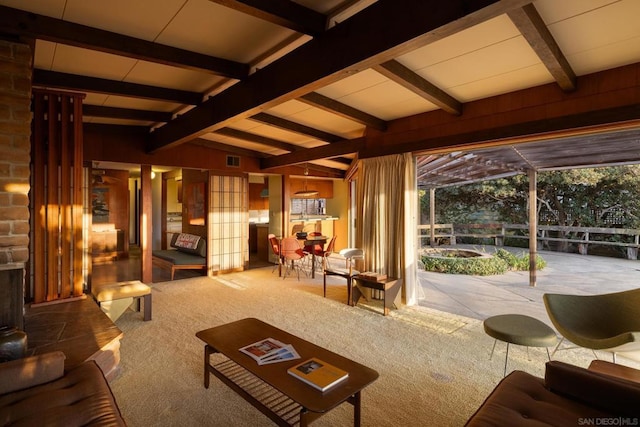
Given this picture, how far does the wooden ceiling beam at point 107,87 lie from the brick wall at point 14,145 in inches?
34.3

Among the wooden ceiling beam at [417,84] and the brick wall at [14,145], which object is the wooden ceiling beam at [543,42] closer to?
the wooden ceiling beam at [417,84]

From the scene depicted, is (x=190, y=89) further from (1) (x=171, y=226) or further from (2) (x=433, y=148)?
(1) (x=171, y=226)

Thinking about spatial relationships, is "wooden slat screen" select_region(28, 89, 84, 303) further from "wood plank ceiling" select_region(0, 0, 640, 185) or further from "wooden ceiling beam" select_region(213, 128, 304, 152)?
"wooden ceiling beam" select_region(213, 128, 304, 152)

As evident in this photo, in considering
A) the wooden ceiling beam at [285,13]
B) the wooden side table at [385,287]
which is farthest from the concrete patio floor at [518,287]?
the wooden ceiling beam at [285,13]

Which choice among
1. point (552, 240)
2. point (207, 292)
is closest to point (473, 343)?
point (207, 292)

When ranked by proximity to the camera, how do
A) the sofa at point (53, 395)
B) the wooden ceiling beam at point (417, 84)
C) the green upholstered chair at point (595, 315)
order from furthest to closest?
the wooden ceiling beam at point (417, 84), the green upholstered chair at point (595, 315), the sofa at point (53, 395)

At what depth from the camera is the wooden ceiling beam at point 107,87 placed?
311cm

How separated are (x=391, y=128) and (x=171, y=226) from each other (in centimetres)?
754

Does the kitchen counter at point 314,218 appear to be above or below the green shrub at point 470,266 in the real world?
above

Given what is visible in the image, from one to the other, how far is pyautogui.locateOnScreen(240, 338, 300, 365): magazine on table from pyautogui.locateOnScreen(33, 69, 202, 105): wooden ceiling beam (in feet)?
9.59

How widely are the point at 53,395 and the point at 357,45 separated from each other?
256 cm

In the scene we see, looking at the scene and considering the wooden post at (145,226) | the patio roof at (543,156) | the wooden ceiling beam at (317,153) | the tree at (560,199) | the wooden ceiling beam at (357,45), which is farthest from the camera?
the tree at (560,199)

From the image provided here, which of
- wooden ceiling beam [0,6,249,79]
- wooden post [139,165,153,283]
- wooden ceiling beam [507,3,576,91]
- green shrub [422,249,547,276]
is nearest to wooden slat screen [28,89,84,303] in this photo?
wooden ceiling beam [0,6,249,79]

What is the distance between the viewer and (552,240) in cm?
976
